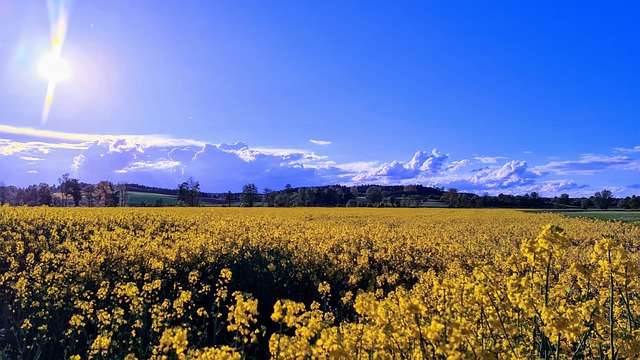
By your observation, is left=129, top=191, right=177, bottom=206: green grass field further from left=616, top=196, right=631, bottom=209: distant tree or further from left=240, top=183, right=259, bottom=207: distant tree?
left=616, top=196, right=631, bottom=209: distant tree

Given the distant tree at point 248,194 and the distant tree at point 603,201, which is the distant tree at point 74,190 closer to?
the distant tree at point 248,194

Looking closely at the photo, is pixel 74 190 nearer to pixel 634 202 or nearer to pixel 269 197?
pixel 269 197

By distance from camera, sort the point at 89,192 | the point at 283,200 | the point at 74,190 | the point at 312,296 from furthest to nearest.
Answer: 1. the point at 89,192
2. the point at 283,200
3. the point at 74,190
4. the point at 312,296

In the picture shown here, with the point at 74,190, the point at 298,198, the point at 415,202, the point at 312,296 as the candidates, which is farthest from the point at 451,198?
the point at 312,296

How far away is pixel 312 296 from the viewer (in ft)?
35.0

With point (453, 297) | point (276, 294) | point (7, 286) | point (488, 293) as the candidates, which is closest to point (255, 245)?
point (276, 294)

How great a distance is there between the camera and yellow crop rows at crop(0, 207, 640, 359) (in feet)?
11.1

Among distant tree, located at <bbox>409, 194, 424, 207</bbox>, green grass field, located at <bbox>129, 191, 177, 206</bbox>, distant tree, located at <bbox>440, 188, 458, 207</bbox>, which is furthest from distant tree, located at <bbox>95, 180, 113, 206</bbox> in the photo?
distant tree, located at <bbox>440, 188, 458, 207</bbox>

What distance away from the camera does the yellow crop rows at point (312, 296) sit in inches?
133

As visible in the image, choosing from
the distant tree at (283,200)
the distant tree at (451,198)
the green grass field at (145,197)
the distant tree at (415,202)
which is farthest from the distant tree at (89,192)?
the distant tree at (451,198)

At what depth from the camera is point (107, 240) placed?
12312 mm

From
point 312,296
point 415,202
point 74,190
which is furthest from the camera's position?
point 415,202

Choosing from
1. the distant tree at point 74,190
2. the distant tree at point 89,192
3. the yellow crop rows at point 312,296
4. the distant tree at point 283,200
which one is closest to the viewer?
the yellow crop rows at point 312,296

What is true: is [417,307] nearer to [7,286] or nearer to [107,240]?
[7,286]
